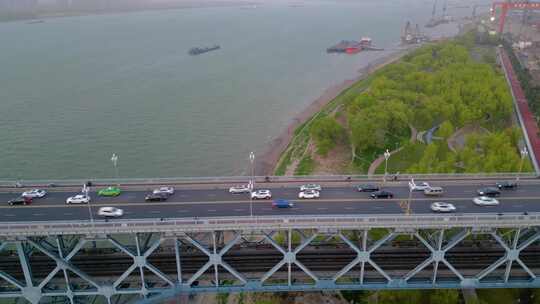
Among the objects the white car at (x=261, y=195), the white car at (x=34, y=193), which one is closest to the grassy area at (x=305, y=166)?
the white car at (x=261, y=195)

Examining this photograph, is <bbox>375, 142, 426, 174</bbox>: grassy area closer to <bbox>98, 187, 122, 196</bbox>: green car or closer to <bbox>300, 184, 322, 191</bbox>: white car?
<bbox>300, 184, 322, 191</bbox>: white car

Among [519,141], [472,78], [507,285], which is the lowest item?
[507,285]

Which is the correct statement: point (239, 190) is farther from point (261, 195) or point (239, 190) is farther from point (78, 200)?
point (78, 200)

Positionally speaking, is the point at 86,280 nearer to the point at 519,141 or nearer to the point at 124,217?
the point at 124,217

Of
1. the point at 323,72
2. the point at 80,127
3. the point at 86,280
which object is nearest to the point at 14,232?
the point at 86,280

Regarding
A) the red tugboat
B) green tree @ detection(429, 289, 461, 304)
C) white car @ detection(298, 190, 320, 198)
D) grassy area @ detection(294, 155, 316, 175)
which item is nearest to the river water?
the red tugboat

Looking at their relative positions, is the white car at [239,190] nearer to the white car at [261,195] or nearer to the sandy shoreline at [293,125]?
the white car at [261,195]
